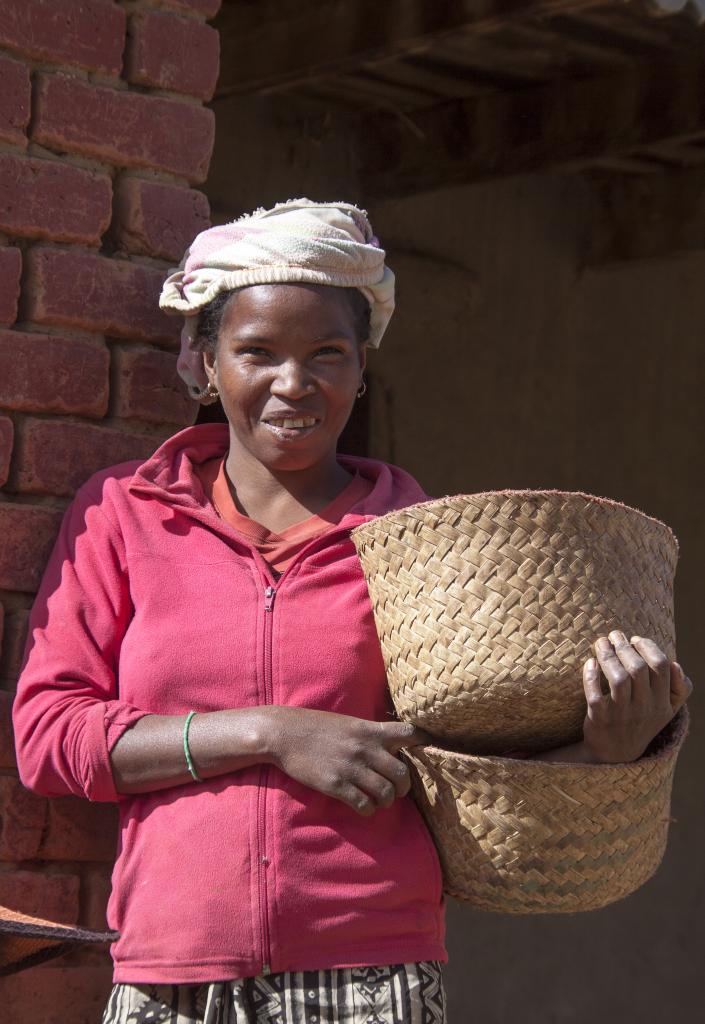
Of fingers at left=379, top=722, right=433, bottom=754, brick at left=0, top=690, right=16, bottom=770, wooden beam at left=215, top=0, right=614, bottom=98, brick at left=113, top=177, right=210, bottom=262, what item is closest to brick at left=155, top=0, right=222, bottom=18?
brick at left=113, top=177, right=210, bottom=262

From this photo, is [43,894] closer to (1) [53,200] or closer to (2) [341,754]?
(2) [341,754]

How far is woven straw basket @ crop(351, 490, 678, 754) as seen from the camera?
2.35 m

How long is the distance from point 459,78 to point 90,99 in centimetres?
277

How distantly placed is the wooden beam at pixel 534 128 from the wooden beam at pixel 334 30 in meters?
0.83

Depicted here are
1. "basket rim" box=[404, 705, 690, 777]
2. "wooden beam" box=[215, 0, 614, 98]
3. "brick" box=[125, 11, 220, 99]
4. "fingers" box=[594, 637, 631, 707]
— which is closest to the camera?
"fingers" box=[594, 637, 631, 707]

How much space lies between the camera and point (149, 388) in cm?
299

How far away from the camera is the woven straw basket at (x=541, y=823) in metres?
2.46

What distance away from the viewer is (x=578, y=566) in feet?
7.82

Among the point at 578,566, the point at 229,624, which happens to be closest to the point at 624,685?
the point at 578,566

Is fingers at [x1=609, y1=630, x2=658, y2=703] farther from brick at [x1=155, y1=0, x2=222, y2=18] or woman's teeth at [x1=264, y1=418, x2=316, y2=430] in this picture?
brick at [x1=155, y1=0, x2=222, y2=18]

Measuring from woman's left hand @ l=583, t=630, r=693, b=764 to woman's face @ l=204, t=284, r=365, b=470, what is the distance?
0.66m

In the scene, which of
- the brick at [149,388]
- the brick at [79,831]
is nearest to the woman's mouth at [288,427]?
the brick at [149,388]

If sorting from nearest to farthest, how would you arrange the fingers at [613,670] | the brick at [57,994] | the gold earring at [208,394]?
the fingers at [613,670] < the brick at [57,994] < the gold earring at [208,394]

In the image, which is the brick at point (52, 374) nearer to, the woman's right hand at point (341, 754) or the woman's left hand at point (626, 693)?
the woman's right hand at point (341, 754)
